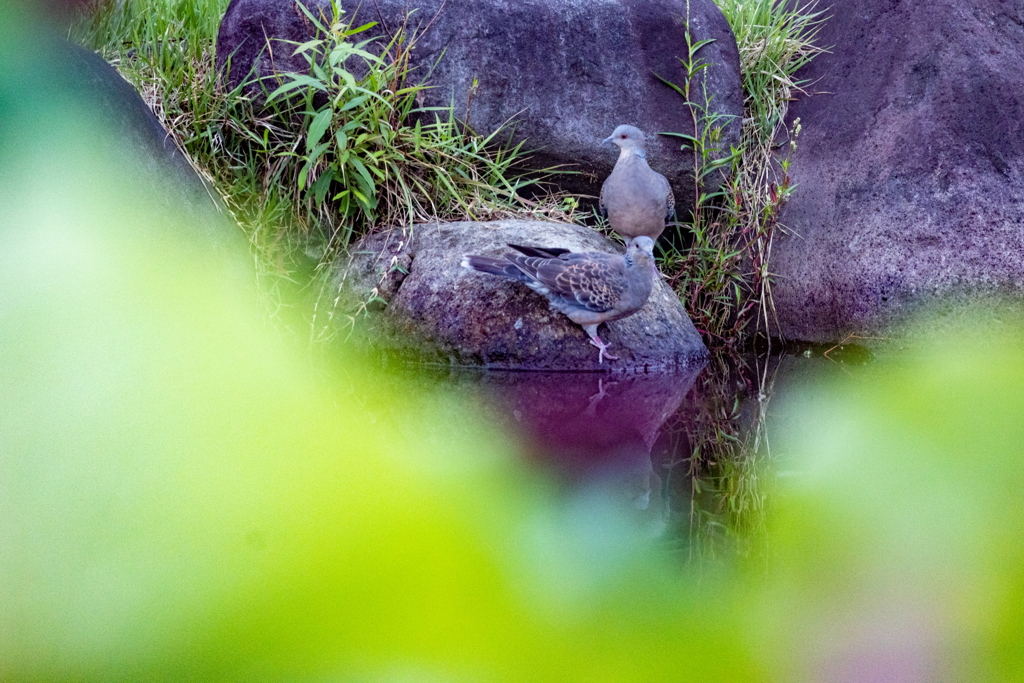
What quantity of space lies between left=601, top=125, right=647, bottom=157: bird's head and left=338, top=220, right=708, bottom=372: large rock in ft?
1.87

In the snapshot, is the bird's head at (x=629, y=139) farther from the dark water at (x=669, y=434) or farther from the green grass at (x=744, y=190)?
the dark water at (x=669, y=434)

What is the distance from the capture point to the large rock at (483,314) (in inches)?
161

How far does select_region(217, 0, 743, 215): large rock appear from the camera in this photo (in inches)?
178

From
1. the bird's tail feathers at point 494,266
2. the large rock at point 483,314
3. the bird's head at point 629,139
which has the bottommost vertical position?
the large rock at point 483,314

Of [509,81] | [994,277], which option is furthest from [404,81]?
[994,277]

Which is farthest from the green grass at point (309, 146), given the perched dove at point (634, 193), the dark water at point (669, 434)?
the dark water at point (669, 434)

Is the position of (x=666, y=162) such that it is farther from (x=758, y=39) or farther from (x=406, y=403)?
(x=406, y=403)

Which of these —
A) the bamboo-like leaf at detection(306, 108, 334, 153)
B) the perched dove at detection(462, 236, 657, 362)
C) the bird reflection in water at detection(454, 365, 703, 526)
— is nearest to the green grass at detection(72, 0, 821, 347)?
the bamboo-like leaf at detection(306, 108, 334, 153)

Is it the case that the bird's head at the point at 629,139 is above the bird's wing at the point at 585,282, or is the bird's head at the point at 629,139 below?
above

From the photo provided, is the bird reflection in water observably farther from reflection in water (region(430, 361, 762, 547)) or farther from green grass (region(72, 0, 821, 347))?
green grass (region(72, 0, 821, 347))

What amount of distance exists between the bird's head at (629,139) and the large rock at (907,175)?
1.10 m

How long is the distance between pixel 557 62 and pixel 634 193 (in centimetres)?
99

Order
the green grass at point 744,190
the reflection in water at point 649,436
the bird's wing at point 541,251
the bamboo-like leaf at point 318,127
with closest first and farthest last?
the reflection in water at point 649,436
the bird's wing at point 541,251
the bamboo-like leaf at point 318,127
the green grass at point 744,190

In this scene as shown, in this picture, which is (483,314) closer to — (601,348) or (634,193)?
(601,348)
